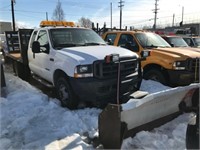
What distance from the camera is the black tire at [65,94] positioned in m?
5.37

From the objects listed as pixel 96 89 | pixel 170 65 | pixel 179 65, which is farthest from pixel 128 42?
pixel 96 89

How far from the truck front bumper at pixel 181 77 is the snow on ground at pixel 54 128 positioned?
194cm

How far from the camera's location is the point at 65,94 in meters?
5.57

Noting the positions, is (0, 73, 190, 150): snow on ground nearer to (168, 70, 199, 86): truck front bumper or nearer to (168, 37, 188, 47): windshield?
(168, 70, 199, 86): truck front bumper

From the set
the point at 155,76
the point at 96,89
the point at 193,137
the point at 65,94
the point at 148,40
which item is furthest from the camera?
the point at 148,40

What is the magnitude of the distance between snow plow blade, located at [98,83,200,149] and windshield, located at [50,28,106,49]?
2.63 meters

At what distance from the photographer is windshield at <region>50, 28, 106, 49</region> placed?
6.11 metres

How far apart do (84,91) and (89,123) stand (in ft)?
2.27

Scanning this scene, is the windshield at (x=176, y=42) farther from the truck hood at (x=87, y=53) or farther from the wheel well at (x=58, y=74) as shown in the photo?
the wheel well at (x=58, y=74)

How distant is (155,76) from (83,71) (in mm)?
3075

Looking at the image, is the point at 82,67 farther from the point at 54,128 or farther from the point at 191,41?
the point at 191,41

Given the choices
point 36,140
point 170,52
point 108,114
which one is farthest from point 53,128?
point 170,52

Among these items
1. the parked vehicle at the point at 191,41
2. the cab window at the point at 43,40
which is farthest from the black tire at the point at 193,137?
the parked vehicle at the point at 191,41

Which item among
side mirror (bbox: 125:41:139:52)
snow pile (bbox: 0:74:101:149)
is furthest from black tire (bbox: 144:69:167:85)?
snow pile (bbox: 0:74:101:149)
